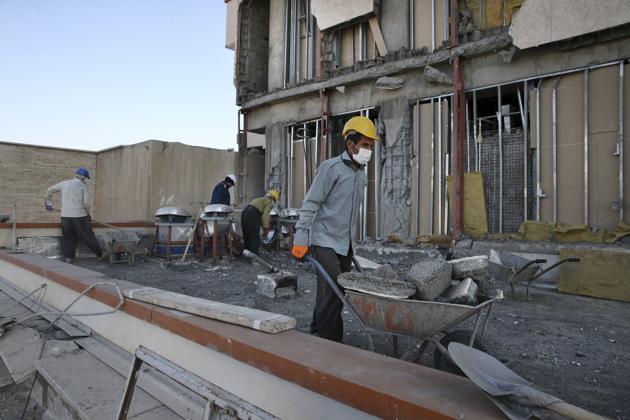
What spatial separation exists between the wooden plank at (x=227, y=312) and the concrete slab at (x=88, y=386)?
20.6 inches

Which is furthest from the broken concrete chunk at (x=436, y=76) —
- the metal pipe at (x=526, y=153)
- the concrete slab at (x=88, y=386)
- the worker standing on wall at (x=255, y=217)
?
the concrete slab at (x=88, y=386)

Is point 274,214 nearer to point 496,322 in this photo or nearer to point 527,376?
point 496,322

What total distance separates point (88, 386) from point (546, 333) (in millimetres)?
3792

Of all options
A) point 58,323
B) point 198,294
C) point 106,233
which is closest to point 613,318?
point 198,294

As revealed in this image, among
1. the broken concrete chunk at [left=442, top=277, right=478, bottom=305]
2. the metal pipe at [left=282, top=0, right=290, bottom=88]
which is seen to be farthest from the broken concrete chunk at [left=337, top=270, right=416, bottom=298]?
the metal pipe at [left=282, top=0, right=290, bottom=88]

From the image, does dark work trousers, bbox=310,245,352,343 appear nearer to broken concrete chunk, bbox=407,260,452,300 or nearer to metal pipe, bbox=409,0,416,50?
broken concrete chunk, bbox=407,260,452,300

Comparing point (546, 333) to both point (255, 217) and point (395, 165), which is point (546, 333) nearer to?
point (395, 165)

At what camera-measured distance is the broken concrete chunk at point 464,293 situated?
2270mm

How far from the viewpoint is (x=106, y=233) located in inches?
297

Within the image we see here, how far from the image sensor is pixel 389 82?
26.8 feet

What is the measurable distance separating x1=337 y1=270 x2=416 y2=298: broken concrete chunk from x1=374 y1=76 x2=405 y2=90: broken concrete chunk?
6.73m

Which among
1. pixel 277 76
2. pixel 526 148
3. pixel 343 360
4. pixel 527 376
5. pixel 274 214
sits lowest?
pixel 527 376

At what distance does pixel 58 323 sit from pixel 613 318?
544 cm

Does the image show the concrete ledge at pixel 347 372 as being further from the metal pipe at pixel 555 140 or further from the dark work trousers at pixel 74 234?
the metal pipe at pixel 555 140
